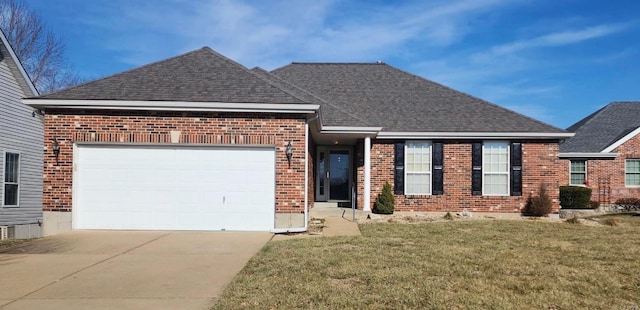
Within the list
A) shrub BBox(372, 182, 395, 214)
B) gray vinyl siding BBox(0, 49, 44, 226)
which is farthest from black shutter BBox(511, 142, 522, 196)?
gray vinyl siding BBox(0, 49, 44, 226)

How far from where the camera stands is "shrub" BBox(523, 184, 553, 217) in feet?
54.5

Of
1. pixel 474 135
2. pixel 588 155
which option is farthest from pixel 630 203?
pixel 474 135

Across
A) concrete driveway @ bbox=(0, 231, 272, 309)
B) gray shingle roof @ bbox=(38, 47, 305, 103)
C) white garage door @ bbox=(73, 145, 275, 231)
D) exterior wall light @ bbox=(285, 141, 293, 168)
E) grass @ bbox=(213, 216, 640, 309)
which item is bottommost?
concrete driveway @ bbox=(0, 231, 272, 309)

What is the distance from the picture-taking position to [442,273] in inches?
281

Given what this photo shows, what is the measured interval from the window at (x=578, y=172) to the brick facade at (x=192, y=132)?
16377mm

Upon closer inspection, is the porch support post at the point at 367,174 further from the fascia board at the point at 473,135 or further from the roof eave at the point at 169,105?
the roof eave at the point at 169,105

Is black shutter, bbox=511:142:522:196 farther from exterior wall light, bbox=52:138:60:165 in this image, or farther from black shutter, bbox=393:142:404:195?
exterior wall light, bbox=52:138:60:165

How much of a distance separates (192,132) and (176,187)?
1.43 metres

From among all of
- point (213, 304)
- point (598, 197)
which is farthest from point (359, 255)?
point (598, 197)

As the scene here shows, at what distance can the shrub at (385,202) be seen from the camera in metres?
16.2

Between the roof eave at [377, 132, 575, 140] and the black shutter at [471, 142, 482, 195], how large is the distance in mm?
440

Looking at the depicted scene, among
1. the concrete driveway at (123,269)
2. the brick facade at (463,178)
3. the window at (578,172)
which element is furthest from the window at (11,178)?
the window at (578,172)

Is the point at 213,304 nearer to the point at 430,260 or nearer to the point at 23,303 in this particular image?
the point at 23,303

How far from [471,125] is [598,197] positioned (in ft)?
30.5
